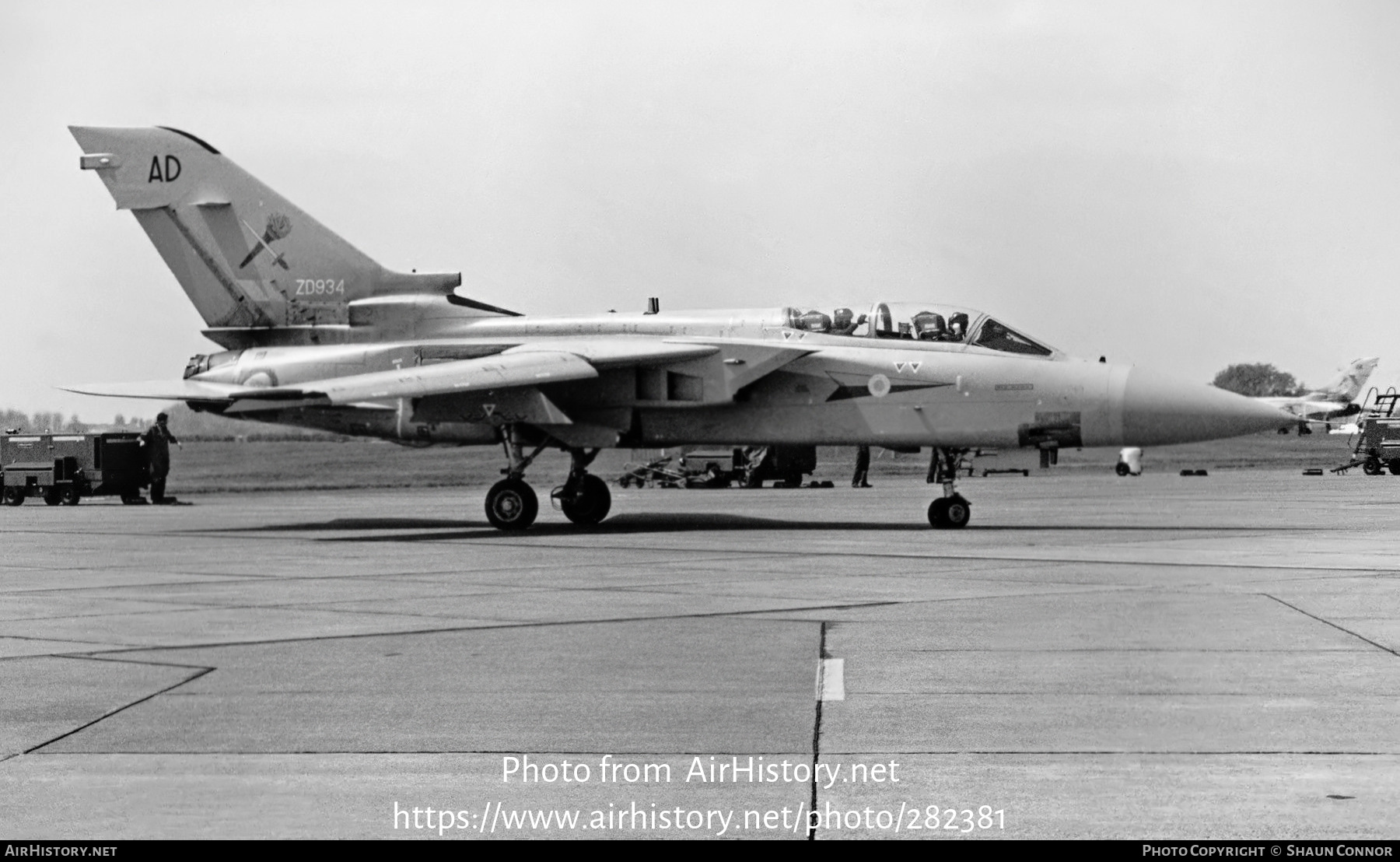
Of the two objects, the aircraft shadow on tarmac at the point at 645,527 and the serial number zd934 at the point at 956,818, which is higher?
the aircraft shadow on tarmac at the point at 645,527

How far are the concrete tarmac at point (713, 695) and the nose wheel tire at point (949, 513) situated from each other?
4.06 metres

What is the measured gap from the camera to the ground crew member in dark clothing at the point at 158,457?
30.5 m

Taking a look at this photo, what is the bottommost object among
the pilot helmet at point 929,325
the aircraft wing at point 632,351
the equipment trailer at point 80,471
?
the equipment trailer at point 80,471

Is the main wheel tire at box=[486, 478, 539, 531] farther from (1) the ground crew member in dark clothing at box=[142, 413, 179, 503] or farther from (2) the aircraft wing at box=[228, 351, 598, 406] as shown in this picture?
(1) the ground crew member in dark clothing at box=[142, 413, 179, 503]

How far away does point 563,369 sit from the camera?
20.1 meters

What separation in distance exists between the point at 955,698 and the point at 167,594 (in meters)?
6.94

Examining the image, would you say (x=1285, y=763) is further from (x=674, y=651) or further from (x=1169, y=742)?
(x=674, y=651)

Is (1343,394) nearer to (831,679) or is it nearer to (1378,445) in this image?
(1378,445)

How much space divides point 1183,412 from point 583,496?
8.29m

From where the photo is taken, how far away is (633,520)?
75.2 ft

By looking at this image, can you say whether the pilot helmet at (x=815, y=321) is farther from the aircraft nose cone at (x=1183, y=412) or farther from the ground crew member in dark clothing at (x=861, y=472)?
the ground crew member in dark clothing at (x=861, y=472)

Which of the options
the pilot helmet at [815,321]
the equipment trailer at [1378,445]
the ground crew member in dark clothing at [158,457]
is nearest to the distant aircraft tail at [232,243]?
the pilot helmet at [815,321]

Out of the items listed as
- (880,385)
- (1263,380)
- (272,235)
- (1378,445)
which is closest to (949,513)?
(880,385)
